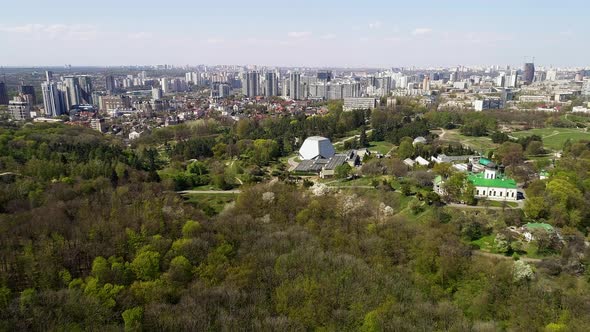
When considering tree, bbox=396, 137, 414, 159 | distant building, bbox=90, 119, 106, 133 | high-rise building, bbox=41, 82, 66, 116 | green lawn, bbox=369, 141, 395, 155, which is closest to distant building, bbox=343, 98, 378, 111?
green lawn, bbox=369, 141, 395, 155

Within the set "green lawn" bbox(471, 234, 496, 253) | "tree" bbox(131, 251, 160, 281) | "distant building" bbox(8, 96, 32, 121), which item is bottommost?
"green lawn" bbox(471, 234, 496, 253)

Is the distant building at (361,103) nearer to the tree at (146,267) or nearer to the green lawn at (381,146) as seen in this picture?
the green lawn at (381,146)

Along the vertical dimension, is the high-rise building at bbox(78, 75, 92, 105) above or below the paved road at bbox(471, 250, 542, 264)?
above

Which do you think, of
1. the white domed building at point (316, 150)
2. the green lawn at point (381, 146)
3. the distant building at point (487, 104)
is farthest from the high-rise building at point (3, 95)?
the distant building at point (487, 104)

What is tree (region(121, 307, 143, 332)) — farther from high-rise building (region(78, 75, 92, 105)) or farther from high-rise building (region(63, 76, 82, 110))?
high-rise building (region(78, 75, 92, 105))

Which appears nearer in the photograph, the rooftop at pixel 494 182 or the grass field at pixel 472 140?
the rooftop at pixel 494 182

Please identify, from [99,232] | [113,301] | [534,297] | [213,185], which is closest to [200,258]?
[113,301]

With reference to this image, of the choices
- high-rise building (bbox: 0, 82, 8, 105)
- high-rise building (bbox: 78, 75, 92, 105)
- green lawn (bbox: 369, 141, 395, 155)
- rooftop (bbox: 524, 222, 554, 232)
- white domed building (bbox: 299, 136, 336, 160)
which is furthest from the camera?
high-rise building (bbox: 78, 75, 92, 105)
